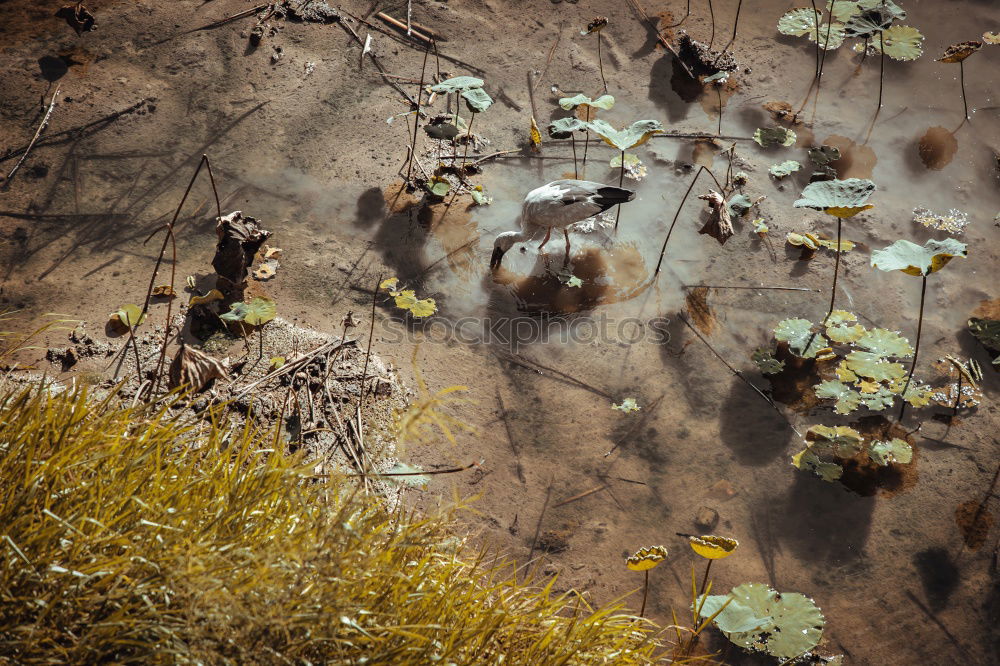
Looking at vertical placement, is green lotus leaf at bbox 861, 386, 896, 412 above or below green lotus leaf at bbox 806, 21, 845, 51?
below

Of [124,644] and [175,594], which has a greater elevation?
[175,594]

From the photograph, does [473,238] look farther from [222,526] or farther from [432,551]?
[222,526]

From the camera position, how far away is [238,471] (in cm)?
275

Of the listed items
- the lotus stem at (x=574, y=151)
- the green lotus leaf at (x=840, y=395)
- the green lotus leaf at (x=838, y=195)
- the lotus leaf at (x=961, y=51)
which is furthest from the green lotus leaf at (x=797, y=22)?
the green lotus leaf at (x=840, y=395)

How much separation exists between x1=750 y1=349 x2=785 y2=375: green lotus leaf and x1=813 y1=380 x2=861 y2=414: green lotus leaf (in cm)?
22

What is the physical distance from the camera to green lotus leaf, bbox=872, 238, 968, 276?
142 inches

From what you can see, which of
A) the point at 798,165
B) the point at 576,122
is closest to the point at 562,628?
the point at 576,122

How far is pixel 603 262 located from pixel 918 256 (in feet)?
5.41

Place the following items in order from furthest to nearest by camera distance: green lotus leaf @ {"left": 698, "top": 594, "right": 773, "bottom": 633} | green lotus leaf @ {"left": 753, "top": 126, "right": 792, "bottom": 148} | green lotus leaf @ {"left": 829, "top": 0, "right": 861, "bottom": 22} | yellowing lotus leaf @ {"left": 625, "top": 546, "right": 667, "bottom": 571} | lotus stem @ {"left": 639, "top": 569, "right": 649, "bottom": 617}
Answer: green lotus leaf @ {"left": 829, "top": 0, "right": 861, "bottom": 22} → green lotus leaf @ {"left": 753, "top": 126, "right": 792, "bottom": 148} → lotus stem @ {"left": 639, "top": 569, "right": 649, "bottom": 617} → green lotus leaf @ {"left": 698, "top": 594, "right": 773, "bottom": 633} → yellowing lotus leaf @ {"left": 625, "top": 546, "right": 667, "bottom": 571}

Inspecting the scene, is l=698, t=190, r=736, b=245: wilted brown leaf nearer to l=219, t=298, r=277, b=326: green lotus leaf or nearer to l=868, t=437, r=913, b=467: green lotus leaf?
A: l=868, t=437, r=913, b=467: green lotus leaf

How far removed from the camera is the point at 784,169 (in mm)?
4957

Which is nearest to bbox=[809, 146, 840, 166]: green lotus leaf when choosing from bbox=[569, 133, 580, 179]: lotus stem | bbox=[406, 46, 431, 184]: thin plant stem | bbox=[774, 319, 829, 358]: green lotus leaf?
bbox=[774, 319, 829, 358]: green lotus leaf

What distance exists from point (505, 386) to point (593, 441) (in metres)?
0.53

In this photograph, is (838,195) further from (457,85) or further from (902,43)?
(902,43)
